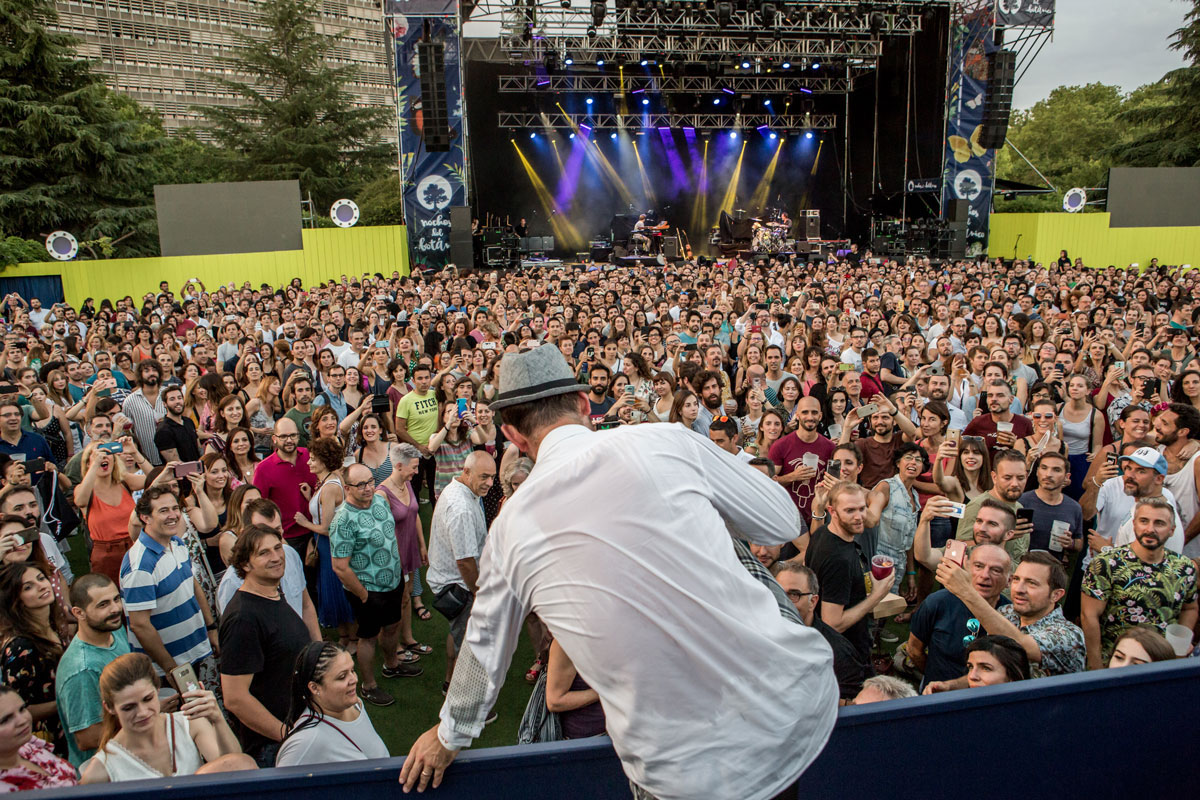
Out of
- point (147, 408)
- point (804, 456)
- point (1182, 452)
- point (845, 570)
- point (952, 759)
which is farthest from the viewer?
point (147, 408)

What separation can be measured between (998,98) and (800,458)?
18760mm

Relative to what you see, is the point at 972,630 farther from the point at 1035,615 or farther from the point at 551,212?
the point at 551,212

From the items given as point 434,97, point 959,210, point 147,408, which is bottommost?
point 147,408

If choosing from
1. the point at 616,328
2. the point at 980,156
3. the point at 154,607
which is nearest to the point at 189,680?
the point at 154,607

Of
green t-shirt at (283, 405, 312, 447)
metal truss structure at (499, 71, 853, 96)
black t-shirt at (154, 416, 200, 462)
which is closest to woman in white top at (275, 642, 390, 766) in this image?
green t-shirt at (283, 405, 312, 447)

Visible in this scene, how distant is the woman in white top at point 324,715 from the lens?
2328mm

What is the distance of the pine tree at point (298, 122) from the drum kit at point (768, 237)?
59.3 feet

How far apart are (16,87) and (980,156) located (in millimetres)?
27116

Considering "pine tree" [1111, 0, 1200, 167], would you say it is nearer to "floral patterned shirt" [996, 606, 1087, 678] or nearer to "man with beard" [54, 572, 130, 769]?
"floral patterned shirt" [996, 606, 1087, 678]

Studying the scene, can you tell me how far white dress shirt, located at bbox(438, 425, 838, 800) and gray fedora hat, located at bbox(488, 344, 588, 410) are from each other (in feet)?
0.41

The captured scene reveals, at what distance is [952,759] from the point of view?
6.22 feet

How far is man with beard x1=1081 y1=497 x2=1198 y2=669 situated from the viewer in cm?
312

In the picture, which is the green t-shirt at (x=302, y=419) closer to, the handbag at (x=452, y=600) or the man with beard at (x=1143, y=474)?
the handbag at (x=452, y=600)

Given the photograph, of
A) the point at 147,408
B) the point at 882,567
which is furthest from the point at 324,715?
the point at 147,408
